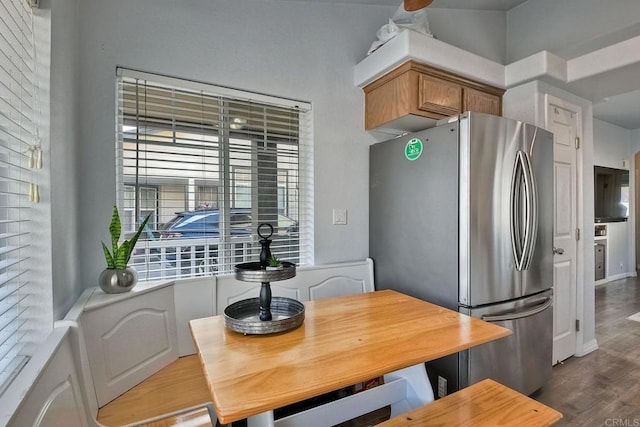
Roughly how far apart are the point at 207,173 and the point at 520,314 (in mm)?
2121

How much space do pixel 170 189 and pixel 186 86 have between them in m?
0.62

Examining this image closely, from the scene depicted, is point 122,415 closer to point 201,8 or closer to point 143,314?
point 143,314

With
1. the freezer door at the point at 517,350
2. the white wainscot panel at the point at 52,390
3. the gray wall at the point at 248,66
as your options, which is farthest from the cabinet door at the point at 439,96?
the white wainscot panel at the point at 52,390

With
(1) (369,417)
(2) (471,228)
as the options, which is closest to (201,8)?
(2) (471,228)

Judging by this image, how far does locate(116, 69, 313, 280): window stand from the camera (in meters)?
1.78

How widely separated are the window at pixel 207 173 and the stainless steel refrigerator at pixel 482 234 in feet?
2.46

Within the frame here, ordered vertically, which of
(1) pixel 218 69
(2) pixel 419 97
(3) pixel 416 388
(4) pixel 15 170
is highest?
(1) pixel 218 69

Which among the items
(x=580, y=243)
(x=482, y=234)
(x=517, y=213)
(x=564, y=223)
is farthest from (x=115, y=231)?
(x=580, y=243)

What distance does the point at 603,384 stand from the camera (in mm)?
2273

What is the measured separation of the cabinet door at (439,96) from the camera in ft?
6.93

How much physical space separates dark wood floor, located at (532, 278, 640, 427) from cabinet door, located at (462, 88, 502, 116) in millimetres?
2067

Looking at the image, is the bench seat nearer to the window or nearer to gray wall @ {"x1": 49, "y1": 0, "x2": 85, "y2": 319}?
gray wall @ {"x1": 49, "y1": 0, "x2": 85, "y2": 319}

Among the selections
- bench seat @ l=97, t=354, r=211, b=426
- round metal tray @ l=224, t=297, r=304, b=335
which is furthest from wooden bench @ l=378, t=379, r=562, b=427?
bench seat @ l=97, t=354, r=211, b=426

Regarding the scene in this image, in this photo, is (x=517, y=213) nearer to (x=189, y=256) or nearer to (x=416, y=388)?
(x=416, y=388)
